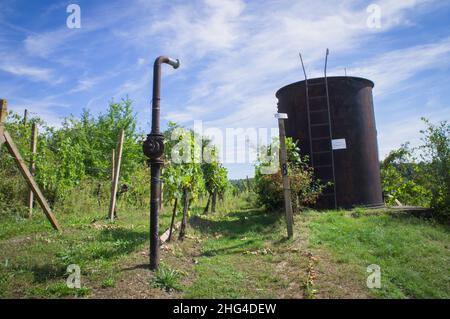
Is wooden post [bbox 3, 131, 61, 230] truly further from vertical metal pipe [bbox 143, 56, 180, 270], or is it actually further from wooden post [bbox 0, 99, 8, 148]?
vertical metal pipe [bbox 143, 56, 180, 270]

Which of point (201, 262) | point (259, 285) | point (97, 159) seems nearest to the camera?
point (259, 285)

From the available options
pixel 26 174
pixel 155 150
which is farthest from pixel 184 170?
pixel 26 174

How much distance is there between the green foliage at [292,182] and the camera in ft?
33.6

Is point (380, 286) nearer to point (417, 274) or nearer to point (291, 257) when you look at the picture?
point (417, 274)

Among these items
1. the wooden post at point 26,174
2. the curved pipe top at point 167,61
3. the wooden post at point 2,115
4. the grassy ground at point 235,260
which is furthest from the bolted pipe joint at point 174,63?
the grassy ground at point 235,260

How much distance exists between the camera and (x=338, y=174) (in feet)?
37.6

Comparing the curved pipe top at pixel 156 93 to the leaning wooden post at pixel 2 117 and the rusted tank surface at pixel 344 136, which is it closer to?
the leaning wooden post at pixel 2 117

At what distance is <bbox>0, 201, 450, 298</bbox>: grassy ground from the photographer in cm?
496

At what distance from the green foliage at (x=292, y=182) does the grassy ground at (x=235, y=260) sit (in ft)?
3.92

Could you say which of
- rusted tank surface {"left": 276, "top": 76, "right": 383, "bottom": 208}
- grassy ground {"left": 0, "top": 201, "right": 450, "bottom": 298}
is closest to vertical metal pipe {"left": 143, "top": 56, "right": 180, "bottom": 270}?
grassy ground {"left": 0, "top": 201, "right": 450, "bottom": 298}

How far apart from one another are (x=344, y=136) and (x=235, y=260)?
690 centimetres

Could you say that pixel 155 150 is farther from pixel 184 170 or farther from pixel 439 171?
pixel 439 171
